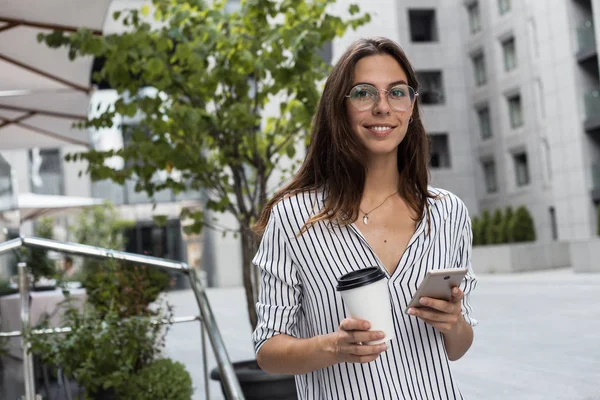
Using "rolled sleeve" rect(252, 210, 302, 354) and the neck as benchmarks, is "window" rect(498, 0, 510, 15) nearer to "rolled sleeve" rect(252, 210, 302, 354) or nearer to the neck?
the neck

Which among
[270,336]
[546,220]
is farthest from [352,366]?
[546,220]

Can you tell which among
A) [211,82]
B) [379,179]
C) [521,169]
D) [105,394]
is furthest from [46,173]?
[379,179]

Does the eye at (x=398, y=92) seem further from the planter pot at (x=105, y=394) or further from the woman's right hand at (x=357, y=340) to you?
the planter pot at (x=105, y=394)

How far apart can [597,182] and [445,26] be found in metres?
12.1

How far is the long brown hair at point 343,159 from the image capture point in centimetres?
179

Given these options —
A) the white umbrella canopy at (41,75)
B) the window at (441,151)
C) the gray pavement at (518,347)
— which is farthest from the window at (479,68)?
the white umbrella canopy at (41,75)

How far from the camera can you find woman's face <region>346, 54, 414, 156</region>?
1770mm

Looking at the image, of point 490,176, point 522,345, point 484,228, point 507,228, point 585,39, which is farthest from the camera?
point 490,176

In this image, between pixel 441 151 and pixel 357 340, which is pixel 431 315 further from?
pixel 441 151

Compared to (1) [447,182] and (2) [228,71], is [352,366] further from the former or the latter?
(1) [447,182]

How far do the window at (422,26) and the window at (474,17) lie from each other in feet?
5.07

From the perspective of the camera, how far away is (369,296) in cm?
146

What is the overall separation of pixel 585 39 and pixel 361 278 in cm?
2783

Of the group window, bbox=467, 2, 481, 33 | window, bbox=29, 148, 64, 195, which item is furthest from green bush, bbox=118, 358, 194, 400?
window, bbox=467, 2, 481, 33
